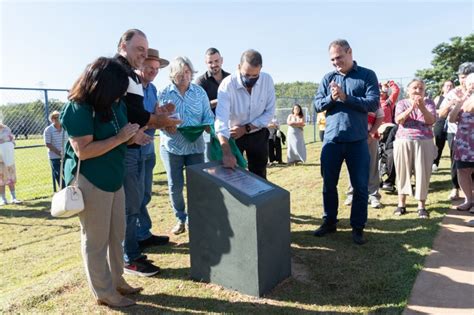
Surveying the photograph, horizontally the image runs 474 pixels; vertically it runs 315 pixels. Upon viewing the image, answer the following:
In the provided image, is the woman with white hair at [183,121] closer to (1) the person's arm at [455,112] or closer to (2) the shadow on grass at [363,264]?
(2) the shadow on grass at [363,264]

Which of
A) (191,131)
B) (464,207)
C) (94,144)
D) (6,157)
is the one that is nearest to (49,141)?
(6,157)

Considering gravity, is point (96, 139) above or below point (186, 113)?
below

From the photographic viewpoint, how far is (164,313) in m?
2.95

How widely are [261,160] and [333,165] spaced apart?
31.9 inches

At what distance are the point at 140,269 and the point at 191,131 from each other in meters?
1.54

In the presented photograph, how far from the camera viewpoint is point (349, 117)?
13.7ft

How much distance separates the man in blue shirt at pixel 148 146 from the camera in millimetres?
3873

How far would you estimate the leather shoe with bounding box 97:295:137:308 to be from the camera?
117 inches

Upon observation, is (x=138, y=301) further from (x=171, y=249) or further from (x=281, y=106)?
Result: (x=281, y=106)

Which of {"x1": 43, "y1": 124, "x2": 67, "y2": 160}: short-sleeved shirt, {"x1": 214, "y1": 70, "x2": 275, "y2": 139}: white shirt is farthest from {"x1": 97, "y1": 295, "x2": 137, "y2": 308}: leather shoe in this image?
{"x1": 43, "y1": 124, "x2": 67, "y2": 160}: short-sleeved shirt

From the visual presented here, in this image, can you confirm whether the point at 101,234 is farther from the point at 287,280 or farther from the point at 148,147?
the point at 287,280

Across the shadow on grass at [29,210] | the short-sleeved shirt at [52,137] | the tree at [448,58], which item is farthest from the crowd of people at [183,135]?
the tree at [448,58]

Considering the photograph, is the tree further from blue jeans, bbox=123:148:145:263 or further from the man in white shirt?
blue jeans, bbox=123:148:145:263

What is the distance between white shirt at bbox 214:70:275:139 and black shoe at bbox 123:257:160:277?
149 cm
